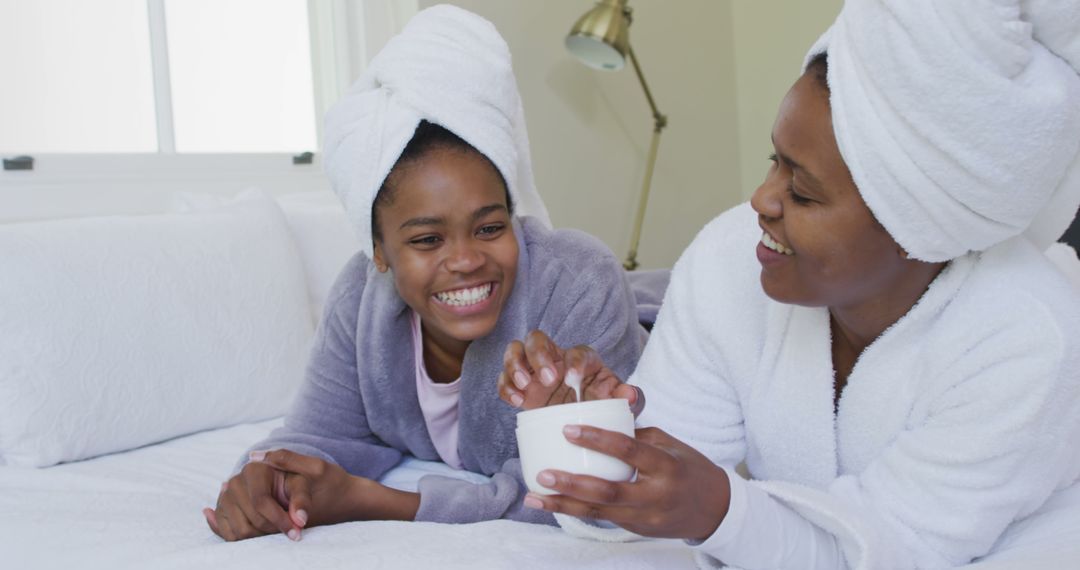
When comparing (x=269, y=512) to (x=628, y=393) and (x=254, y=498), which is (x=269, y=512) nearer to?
(x=254, y=498)

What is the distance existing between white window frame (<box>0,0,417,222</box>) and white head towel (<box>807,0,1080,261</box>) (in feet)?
5.82

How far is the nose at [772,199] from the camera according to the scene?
918 mm

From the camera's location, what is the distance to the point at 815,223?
895 mm

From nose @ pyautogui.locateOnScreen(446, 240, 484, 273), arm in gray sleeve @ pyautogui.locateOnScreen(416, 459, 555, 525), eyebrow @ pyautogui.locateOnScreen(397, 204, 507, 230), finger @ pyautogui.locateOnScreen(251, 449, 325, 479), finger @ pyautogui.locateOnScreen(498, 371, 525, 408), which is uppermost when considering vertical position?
eyebrow @ pyautogui.locateOnScreen(397, 204, 507, 230)

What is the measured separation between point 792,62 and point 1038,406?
3.32 metres

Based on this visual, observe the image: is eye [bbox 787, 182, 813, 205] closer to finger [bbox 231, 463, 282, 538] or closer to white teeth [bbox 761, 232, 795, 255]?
white teeth [bbox 761, 232, 795, 255]

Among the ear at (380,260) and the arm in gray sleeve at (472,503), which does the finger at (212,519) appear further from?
the ear at (380,260)

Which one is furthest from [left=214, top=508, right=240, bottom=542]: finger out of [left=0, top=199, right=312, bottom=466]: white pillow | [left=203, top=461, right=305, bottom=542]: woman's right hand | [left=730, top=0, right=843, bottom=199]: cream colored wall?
[left=730, top=0, right=843, bottom=199]: cream colored wall

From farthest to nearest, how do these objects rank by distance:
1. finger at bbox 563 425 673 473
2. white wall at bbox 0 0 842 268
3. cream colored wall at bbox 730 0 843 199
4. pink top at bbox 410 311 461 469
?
cream colored wall at bbox 730 0 843 199, white wall at bbox 0 0 842 268, pink top at bbox 410 311 461 469, finger at bbox 563 425 673 473

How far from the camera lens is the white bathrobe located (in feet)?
2.83

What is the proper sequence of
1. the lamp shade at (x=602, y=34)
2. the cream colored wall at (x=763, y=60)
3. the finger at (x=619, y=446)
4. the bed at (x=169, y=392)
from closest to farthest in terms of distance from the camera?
the finger at (x=619, y=446)
the bed at (x=169, y=392)
the lamp shade at (x=602, y=34)
the cream colored wall at (x=763, y=60)

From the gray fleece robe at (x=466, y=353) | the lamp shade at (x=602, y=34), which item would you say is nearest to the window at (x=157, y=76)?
the lamp shade at (x=602, y=34)

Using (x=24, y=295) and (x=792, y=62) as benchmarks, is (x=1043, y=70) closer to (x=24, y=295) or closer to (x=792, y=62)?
(x=24, y=295)

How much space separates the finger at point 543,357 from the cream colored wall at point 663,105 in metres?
2.19
